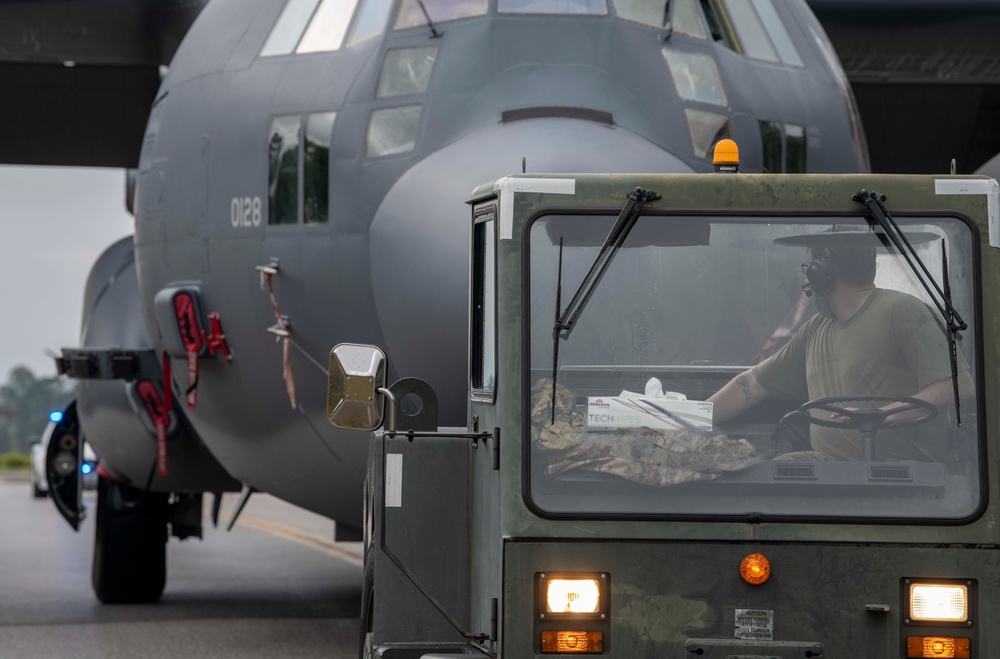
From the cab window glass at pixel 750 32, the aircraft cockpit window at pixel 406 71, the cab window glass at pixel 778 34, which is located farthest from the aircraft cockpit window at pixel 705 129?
the aircraft cockpit window at pixel 406 71

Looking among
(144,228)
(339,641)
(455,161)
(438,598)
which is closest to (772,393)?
(438,598)

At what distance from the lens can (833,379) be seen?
452 centimetres

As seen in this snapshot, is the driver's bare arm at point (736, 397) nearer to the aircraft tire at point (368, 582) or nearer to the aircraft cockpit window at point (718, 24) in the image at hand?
the aircraft tire at point (368, 582)

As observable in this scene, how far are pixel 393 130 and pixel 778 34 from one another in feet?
6.69

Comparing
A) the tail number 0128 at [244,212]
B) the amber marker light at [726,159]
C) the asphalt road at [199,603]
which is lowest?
the asphalt road at [199,603]

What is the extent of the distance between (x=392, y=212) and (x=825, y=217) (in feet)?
8.38

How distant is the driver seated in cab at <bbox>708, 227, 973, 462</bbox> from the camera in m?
4.43

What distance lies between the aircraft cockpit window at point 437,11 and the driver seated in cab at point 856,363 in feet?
9.62

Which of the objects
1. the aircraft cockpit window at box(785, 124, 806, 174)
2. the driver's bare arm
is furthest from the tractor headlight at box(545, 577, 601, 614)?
the aircraft cockpit window at box(785, 124, 806, 174)

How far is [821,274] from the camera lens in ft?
15.0

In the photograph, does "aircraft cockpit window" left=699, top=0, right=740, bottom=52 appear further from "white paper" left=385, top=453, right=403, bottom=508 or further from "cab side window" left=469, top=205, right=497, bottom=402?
"white paper" left=385, top=453, right=403, bottom=508

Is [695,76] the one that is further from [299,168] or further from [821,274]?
[821,274]

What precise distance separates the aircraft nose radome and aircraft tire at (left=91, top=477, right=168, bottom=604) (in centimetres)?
501

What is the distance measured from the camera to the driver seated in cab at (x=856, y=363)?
14.5ft
